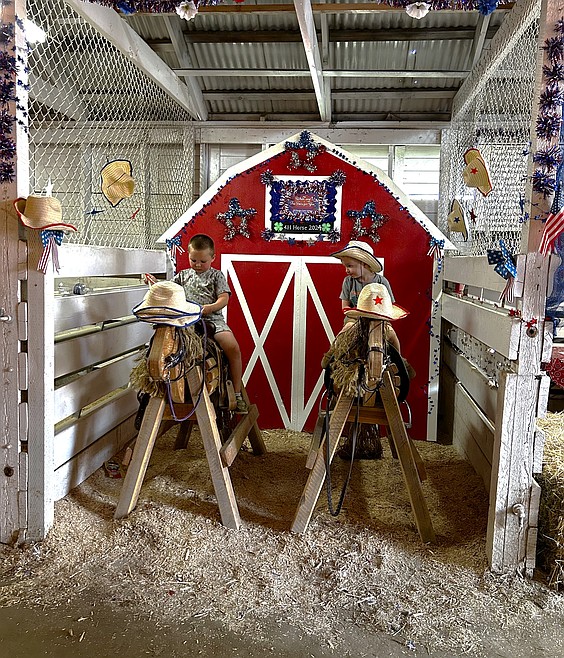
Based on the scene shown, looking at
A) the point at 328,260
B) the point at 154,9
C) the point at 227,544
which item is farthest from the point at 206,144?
the point at 227,544

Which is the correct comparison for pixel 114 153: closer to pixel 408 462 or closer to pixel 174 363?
pixel 174 363

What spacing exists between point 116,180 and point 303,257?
182 cm

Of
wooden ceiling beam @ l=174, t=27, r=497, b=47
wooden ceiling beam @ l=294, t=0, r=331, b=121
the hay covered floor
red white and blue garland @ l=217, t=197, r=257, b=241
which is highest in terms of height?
wooden ceiling beam @ l=174, t=27, r=497, b=47

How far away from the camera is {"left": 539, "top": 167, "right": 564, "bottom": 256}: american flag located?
2918mm

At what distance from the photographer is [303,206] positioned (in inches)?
219

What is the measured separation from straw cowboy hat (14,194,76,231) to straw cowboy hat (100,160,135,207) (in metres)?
1.48

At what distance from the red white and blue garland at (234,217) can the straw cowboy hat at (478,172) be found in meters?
2.16

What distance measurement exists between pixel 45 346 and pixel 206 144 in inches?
174

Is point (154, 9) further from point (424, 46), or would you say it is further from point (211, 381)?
point (424, 46)

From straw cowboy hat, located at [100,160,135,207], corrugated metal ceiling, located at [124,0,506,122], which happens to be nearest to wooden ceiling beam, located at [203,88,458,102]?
corrugated metal ceiling, located at [124,0,506,122]

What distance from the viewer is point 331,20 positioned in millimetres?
5828

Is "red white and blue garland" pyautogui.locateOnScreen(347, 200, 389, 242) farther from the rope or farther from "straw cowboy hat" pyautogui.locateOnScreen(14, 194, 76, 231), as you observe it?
"straw cowboy hat" pyautogui.locateOnScreen(14, 194, 76, 231)

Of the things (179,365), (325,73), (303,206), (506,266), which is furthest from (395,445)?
(325,73)

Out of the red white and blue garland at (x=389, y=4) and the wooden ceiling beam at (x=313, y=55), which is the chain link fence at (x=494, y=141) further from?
the wooden ceiling beam at (x=313, y=55)
